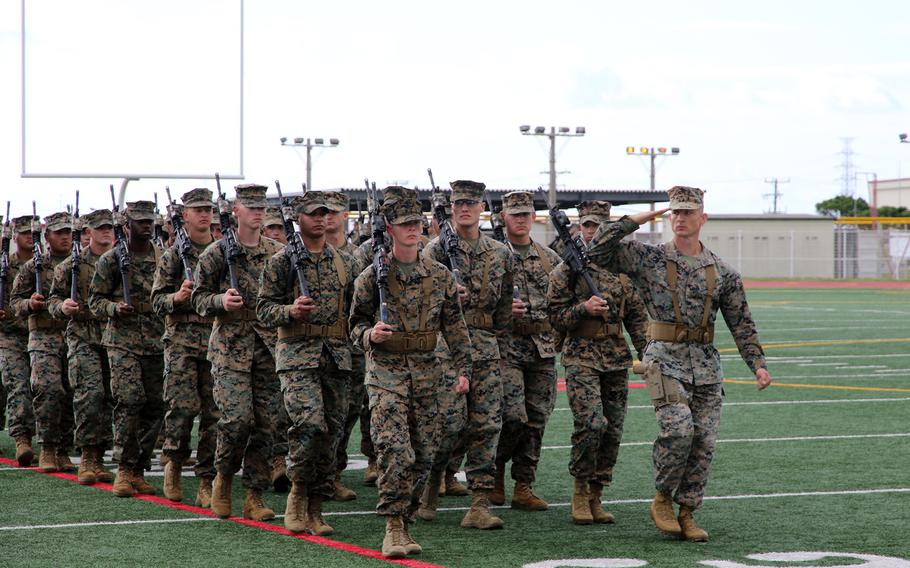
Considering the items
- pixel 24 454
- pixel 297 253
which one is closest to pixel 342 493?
pixel 297 253

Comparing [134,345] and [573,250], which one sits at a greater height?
[573,250]

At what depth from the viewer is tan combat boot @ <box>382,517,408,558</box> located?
8.30 metres

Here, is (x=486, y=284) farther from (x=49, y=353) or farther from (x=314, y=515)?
(x=49, y=353)

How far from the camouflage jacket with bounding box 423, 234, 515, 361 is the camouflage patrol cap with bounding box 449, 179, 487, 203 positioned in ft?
1.04

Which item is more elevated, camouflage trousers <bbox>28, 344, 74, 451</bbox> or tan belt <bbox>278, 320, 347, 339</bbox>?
tan belt <bbox>278, 320, 347, 339</bbox>

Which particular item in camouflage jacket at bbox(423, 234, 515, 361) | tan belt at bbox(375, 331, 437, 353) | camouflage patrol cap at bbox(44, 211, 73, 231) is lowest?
tan belt at bbox(375, 331, 437, 353)

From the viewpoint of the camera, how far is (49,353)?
42.7 feet

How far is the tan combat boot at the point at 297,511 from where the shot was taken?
362 inches

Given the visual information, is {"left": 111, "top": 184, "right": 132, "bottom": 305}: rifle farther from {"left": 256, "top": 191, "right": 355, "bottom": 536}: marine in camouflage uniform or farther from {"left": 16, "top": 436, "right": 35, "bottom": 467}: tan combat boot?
{"left": 256, "top": 191, "right": 355, "bottom": 536}: marine in camouflage uniform

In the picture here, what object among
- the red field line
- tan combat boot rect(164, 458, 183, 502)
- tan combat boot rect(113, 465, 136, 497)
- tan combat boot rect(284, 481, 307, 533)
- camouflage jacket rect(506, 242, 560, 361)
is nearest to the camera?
the red field line

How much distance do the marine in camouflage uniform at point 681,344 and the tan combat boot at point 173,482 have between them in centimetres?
367

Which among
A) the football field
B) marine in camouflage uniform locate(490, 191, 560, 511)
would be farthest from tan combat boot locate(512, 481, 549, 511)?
the football field

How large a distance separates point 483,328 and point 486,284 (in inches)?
12.1

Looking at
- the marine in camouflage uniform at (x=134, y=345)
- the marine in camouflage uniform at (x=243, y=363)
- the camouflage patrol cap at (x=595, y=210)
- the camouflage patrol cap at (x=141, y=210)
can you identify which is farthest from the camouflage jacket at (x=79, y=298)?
the camouflage patrol cap at (x=595, y=210)
